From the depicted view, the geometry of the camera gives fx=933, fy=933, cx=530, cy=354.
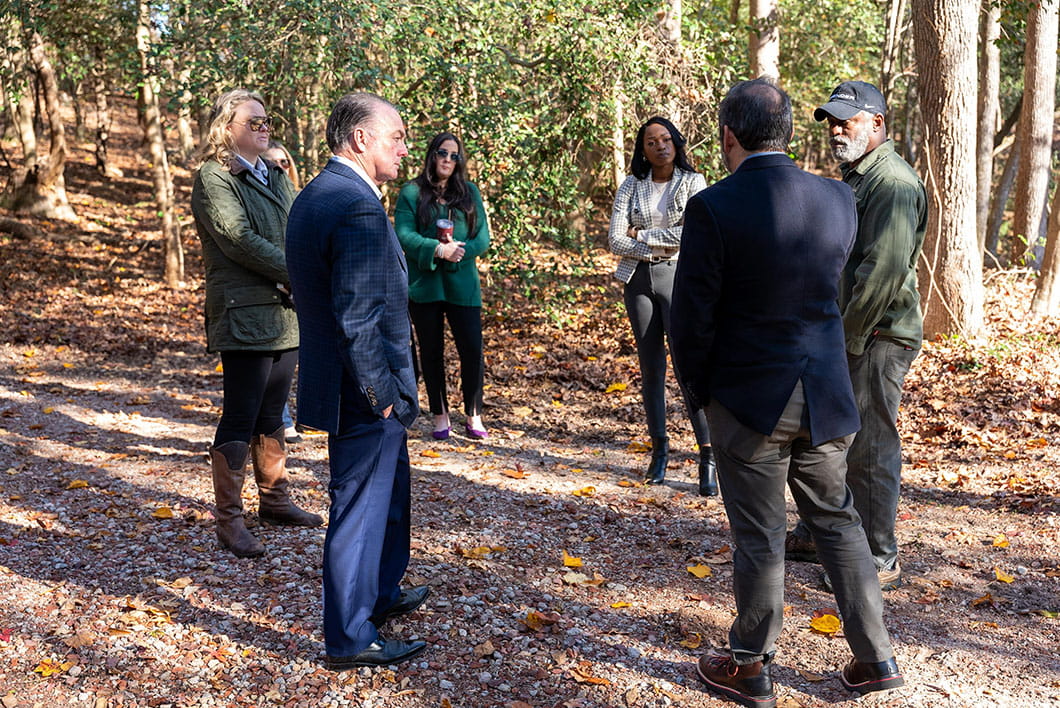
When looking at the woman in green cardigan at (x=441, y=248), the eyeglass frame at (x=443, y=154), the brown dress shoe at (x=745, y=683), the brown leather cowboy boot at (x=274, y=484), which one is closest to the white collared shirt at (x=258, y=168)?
the brown leather cowboy boot at (x=274, y=484)

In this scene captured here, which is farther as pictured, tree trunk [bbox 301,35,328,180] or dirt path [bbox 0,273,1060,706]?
tree trunk [bbox 301,35,328,180]

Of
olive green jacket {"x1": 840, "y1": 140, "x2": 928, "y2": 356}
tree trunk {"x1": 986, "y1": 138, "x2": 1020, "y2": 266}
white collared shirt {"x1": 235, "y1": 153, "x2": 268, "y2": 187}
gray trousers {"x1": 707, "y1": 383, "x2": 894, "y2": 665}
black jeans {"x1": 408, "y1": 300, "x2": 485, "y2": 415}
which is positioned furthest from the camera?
tree trunk {"x1": 986, "y1": 138, "x2": 1020, "y2": 266}

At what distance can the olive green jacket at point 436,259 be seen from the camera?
6.53 m

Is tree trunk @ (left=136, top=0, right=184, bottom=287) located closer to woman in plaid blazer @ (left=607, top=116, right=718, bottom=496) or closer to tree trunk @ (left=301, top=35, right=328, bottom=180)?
tree trunk @ (left=301, top=35, right=328, bottom=180)

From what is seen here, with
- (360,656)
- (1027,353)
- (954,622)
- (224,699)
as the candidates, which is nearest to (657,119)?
(954,622)

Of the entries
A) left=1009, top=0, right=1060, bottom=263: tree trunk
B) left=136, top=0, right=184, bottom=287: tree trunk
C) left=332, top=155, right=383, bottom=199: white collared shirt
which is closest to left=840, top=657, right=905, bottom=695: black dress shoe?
left=332, top=155, right=383, bottom=199: white collared shirt

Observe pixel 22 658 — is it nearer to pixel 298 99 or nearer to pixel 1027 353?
pixel 298 99

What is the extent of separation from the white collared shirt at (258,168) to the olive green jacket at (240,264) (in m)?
0.02

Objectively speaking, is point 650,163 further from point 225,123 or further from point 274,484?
point 274,484

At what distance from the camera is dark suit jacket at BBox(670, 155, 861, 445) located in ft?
9.98

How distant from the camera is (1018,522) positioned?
214 inches

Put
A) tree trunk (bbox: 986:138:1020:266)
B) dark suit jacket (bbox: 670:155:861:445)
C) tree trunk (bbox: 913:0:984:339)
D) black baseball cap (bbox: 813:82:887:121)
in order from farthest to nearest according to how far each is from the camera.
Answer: tree trunk (bbox: 986:138:1020:266) < tree trunk (bbox: 913:0:984:339) < black baseball cap (bbox: 813:82:887:121) < dark suit jacket (bbox: 670:155:861:445)

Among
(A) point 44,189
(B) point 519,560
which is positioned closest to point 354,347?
(B) point 519,560

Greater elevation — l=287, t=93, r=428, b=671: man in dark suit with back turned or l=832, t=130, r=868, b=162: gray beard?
l=832, t=130, r=868, b=162: gray beard
